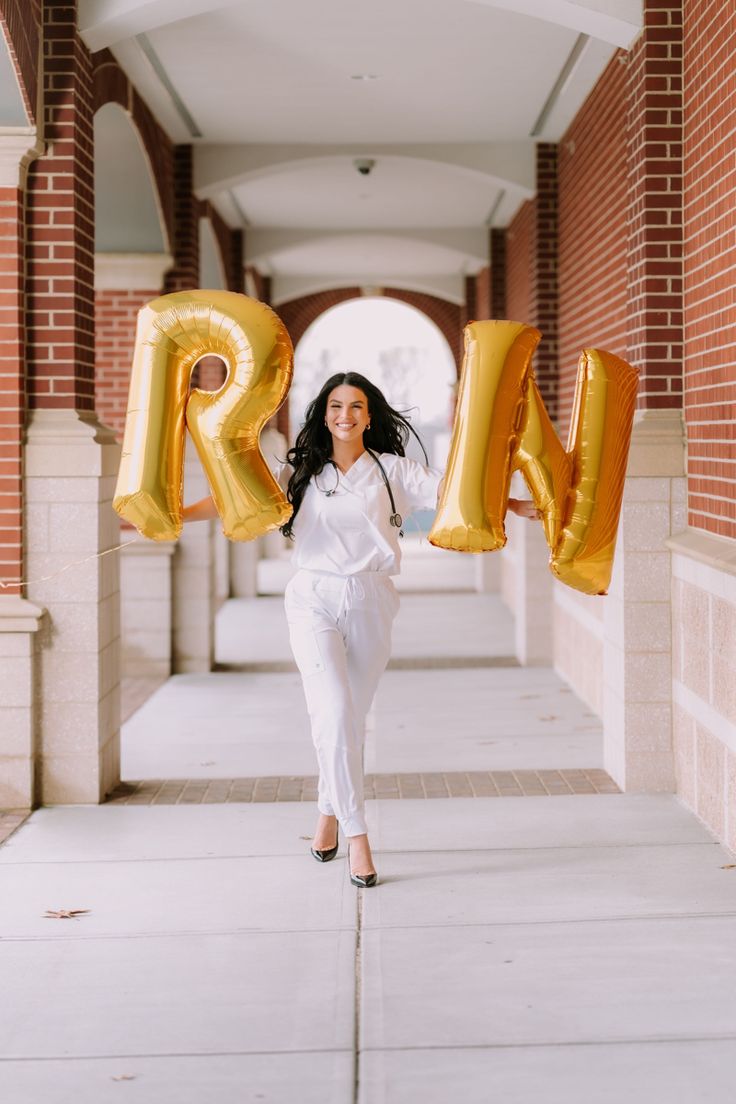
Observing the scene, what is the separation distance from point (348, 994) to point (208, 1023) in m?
0.40

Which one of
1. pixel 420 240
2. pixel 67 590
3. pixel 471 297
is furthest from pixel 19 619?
pixel 471 297

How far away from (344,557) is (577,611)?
14.4 ft

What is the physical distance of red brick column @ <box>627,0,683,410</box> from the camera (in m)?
5.87

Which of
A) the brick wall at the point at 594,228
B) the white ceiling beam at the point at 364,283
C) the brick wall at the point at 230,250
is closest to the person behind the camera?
the brick wall at the point at 594,228

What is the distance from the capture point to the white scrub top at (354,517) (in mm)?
4566

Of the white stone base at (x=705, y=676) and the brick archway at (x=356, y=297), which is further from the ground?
the brick archway at (x=356, y=297)

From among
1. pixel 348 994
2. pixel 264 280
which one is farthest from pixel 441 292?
pixel 348 994

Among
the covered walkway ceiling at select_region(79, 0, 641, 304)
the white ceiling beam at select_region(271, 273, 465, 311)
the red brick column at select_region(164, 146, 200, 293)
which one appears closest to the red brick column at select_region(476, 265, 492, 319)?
the white ceiling beam at select_region(271, 273, 465, 311)

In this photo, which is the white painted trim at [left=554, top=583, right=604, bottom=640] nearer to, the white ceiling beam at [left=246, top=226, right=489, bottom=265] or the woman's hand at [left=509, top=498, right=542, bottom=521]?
the woman's hand at [left=509, top=498, right=542, bottom=521]

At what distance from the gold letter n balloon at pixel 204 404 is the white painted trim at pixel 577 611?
3956 millimetres

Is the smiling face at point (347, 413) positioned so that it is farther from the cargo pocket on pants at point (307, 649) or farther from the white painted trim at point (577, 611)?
the white painted trim at point (577, 611)

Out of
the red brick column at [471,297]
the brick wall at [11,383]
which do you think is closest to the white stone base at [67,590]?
the brick wall at [11,383]

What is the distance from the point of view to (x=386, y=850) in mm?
5090

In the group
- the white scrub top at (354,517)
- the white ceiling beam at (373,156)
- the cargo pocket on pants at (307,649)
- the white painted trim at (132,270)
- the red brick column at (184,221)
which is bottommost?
the cargo pocket on pants at (307,649)
